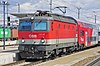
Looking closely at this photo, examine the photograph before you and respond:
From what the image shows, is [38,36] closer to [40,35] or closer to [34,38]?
[40,35]

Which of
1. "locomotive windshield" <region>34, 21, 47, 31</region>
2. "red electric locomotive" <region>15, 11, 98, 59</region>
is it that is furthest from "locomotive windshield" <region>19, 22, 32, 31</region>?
"locomotive windshield" <region>34, 21, 47, 31</region>

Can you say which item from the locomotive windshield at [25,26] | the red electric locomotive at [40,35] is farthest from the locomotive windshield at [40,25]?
the locomotive windshield at [25,26]

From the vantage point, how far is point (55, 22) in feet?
69.5

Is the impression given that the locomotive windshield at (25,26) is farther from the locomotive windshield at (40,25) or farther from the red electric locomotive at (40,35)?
the locomotive windshield at (40,25)

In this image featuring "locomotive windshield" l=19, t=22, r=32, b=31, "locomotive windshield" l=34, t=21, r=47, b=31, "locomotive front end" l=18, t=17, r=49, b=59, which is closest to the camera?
"locomotive front end" l=18, t=17, r=49, b=59

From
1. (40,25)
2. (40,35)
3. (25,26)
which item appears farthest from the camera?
(25,26)

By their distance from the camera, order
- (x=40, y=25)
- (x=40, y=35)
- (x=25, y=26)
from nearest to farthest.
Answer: (x=40, y=35) → (x=40, y=25) → (x=25, y=26)

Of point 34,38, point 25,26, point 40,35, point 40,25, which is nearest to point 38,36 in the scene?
point 40,35

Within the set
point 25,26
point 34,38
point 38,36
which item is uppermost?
point 25,26

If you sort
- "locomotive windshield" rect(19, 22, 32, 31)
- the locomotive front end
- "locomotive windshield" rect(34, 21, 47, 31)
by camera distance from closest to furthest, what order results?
the locomotive front end, "locomotive windshield" rect(34, 21, 47, 31), "locomotive windshield" rect(19, 22, 32, 31)

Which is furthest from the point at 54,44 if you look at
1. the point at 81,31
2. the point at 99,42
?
the point at 99,42

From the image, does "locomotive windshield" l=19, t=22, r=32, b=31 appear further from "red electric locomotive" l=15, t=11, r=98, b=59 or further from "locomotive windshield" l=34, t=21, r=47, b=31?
"locomotive windshield" l=34, t=21, r=47, b=31

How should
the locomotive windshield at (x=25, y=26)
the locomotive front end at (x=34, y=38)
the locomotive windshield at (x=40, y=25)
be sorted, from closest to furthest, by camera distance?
the locomotive front end at (x=34, y=38), the locomotive windshield at (x=40, y=25), the locomotive windshield at (x=25, y=26)

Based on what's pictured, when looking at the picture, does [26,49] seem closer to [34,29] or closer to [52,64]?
[34,29]
